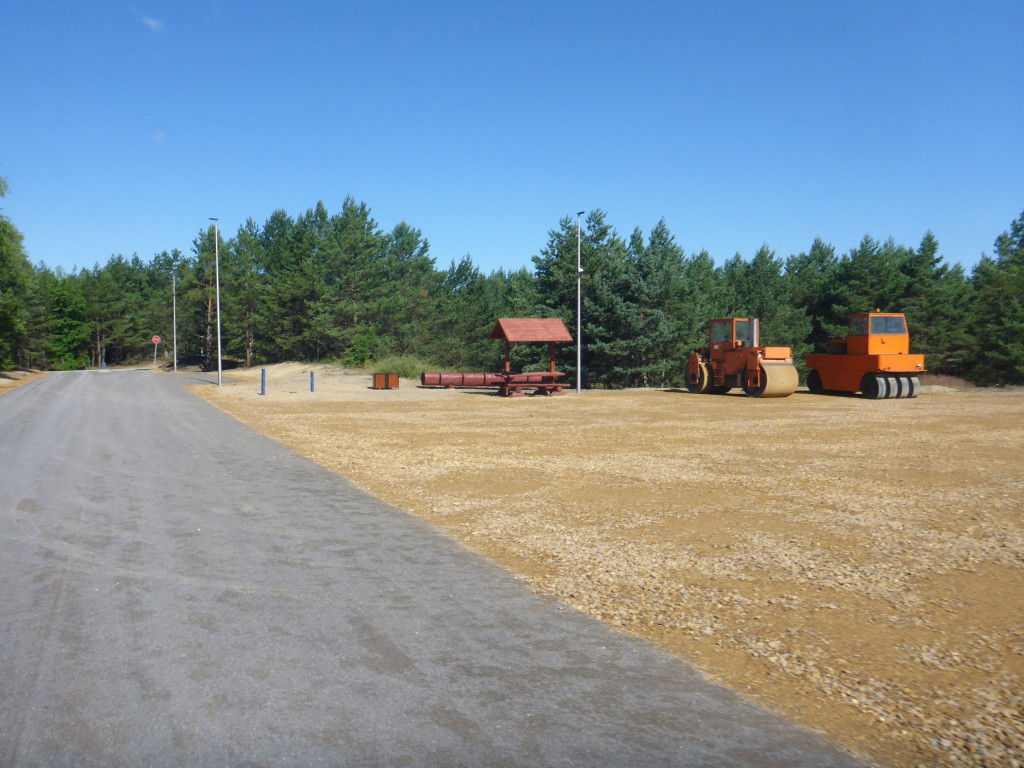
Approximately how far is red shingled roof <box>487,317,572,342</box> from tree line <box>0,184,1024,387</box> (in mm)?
7372

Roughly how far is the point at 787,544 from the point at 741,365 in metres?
25.8

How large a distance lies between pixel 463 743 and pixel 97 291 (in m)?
99.2

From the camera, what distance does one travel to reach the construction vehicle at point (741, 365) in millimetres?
30562

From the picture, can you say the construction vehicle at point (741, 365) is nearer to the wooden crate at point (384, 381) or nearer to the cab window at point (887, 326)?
the cab window at point (887, 326)

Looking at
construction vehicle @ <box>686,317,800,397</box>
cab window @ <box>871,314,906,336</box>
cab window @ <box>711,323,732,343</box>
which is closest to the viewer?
cab window @ <box>871,314,906,336</box>

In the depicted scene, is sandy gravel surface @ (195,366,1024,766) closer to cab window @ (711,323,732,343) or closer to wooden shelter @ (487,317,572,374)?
wooden shelter @ (487,317,572,374)

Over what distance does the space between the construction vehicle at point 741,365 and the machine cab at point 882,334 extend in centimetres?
308

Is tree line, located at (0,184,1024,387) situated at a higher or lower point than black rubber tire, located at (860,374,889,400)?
higher

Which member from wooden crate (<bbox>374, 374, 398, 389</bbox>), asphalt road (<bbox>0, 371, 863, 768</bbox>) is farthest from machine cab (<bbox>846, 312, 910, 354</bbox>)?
asphalt road (<bbox>0, 371, 863, 768</bbox>)

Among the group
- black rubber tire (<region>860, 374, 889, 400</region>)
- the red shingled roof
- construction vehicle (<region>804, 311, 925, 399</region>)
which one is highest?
the red shingled roof

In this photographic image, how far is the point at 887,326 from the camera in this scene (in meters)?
30.0

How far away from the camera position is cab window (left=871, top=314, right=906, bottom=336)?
98.0 ft

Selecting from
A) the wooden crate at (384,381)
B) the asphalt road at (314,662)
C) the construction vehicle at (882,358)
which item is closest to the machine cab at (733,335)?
the construction vehicle at (882,358)

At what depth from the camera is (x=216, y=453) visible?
13.3 meters
